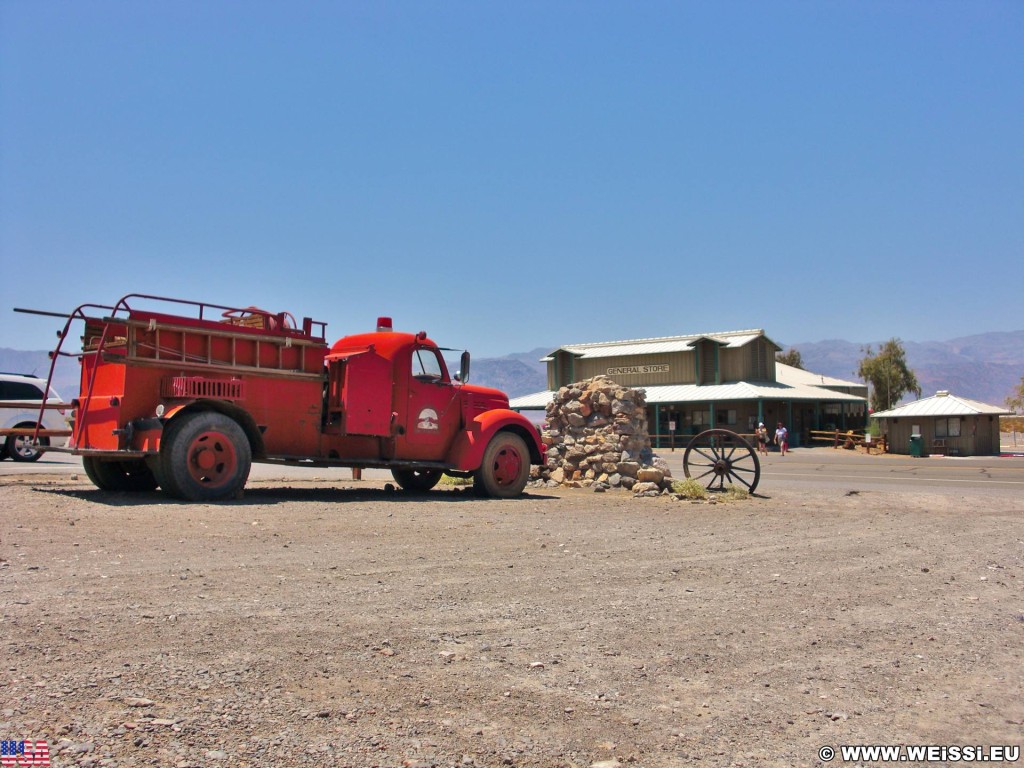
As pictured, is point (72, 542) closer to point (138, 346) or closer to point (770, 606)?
point (138, 346)

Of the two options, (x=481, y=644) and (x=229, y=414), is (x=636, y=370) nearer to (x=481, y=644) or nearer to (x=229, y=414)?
(x=229, y=414)

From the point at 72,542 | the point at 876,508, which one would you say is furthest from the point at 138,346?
the point at 876,508

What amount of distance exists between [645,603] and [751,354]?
51.8 m

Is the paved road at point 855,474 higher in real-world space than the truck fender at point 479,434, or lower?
lower

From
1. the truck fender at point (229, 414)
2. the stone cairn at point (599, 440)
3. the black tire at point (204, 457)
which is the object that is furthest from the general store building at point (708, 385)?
the black tire at point (204, 457)

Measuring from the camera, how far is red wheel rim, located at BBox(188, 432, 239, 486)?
38.5 feet

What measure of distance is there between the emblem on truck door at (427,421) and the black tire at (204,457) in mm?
3361

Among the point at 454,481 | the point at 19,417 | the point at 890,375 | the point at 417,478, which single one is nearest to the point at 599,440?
the point at 454,481

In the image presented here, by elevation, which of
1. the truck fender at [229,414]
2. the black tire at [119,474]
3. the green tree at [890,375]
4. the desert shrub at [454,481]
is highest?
the green tree at [890,375]

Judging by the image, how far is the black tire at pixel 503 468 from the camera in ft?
50.9

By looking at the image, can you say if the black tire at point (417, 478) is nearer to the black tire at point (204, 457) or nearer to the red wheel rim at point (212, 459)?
the black tire at point (204, 457)

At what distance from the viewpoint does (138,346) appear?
11.7m

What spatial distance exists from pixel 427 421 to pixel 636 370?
46284mm

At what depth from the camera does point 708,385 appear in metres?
56.2
